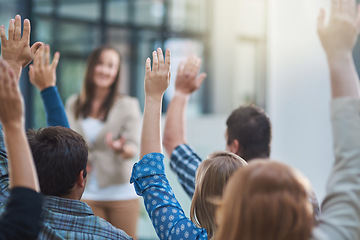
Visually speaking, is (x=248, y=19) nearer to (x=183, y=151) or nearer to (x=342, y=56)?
(x=183, y=151)

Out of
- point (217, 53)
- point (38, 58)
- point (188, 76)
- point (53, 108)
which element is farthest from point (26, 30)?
point (217, 53)

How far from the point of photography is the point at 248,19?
768cm

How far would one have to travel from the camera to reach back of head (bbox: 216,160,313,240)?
0.92 m

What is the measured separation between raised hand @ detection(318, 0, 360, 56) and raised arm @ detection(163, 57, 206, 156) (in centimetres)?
87

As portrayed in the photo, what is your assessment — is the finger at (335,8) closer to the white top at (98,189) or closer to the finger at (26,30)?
the finger at (26,30)

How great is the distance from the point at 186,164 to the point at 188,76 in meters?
0.37

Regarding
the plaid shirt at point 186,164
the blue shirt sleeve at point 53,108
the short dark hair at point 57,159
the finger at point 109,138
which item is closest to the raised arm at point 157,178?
the short dark hair at point 57,159

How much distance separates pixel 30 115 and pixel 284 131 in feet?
9.04

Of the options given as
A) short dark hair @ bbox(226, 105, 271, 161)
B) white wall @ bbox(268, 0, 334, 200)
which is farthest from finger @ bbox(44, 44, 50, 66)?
white wall @ bbox(268, 0, 334, 200)

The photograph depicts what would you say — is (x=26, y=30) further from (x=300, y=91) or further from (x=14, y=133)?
(x=300, y=91)

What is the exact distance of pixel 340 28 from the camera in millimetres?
1051

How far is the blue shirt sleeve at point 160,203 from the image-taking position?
125cm

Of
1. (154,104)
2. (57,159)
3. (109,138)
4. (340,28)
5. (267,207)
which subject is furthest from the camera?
(109,138)

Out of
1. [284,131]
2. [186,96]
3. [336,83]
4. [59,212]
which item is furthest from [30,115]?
[336,83]
